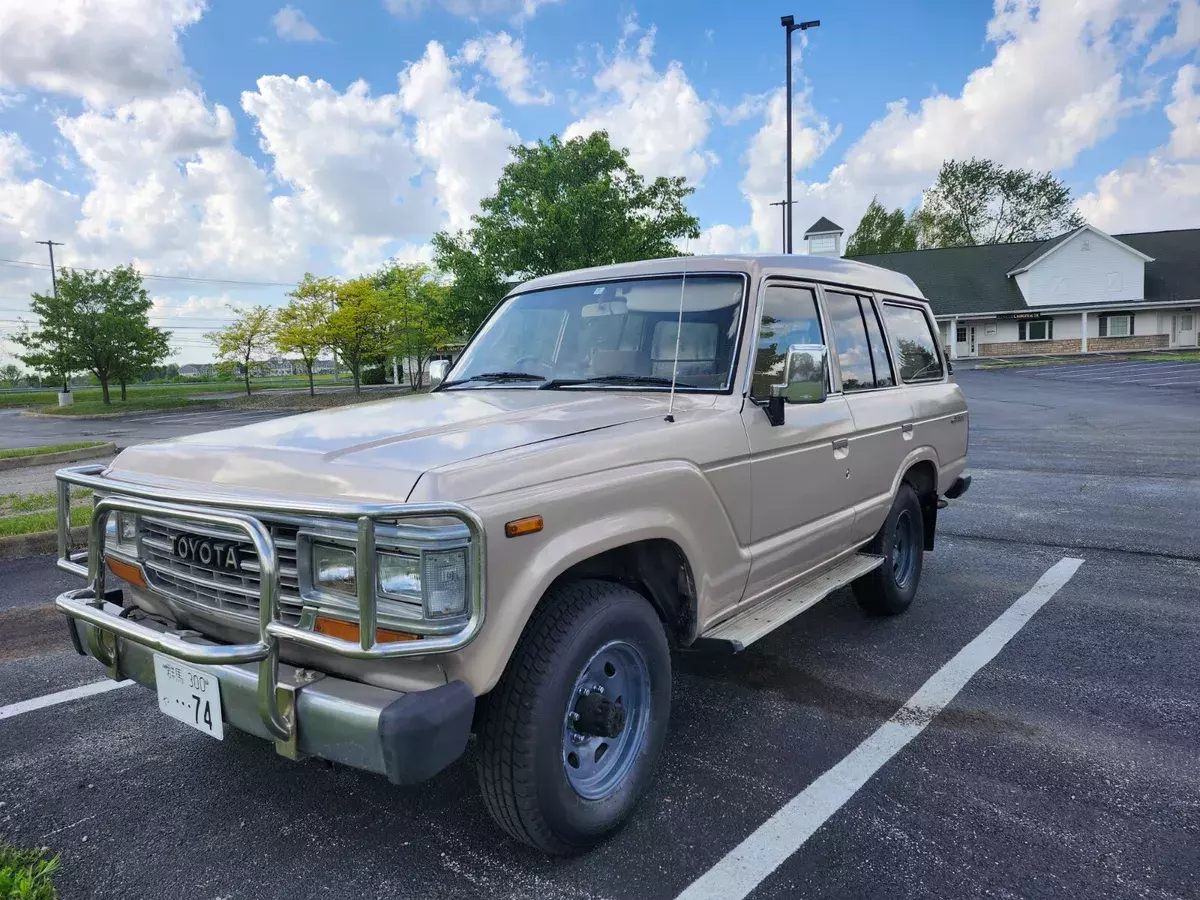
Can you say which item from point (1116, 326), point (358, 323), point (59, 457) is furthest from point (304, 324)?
point (1116, 326)

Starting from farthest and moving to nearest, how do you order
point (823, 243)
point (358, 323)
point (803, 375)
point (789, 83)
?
point (823, 243) → point (358, 323) → point (789, 83) → point (803, 375)

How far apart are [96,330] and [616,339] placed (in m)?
31.9

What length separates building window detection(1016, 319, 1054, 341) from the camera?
4359cm

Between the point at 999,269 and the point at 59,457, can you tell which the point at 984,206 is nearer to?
the point at 999,269

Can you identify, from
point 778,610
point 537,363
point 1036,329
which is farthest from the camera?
point 1036,329

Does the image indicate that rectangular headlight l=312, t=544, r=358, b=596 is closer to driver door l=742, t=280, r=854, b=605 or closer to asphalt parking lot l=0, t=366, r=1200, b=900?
asphalt parking lot l=0, t=366, r=1200, b=900

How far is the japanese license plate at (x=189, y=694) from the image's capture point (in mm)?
2309

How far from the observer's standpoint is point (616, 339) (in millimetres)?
3697

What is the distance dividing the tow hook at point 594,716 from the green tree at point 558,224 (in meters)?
18.4

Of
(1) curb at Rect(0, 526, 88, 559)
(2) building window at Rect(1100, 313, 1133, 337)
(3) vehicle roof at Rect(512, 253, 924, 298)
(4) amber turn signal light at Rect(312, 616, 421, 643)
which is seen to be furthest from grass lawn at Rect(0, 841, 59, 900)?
(2) building window at Rect(1100, 313, 1133, 337)

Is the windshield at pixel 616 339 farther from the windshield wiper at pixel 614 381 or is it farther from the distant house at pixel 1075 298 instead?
the distant house at pixel 1075 298

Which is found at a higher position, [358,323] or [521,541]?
[358,323]

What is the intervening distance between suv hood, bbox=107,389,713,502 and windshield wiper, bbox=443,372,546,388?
25 centimetres

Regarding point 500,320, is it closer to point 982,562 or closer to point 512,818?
point 512,818
